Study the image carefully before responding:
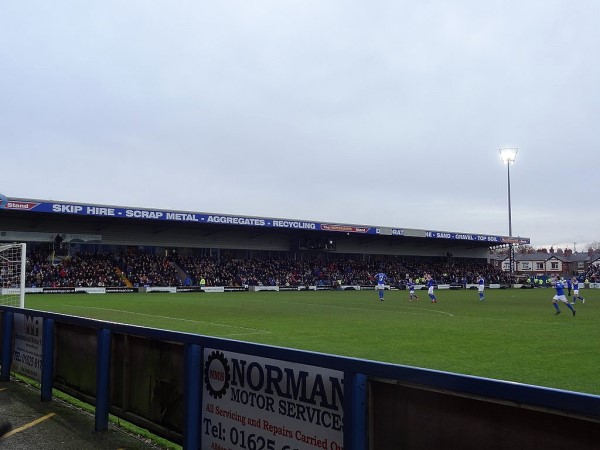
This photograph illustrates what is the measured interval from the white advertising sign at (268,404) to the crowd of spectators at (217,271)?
4424 cm

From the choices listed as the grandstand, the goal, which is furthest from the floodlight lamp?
the goal

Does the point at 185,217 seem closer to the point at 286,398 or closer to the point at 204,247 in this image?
the point at 204,247

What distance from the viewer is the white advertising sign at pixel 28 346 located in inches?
332

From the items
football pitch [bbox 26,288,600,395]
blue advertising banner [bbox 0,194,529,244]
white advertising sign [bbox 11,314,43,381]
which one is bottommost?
football pitch [bbox 26,288,600,395]

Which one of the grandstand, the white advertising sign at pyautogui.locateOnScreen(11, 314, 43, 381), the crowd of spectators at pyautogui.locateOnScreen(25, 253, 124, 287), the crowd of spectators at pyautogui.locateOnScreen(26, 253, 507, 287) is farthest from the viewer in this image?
the grandstand

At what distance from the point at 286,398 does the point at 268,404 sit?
26cm

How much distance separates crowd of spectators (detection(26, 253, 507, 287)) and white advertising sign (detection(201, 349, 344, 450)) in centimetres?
4424

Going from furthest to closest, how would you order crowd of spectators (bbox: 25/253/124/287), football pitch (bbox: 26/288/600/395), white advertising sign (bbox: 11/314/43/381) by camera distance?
crowd of spectators (bbox: 25/253/124/287), football pitch (bbox: 26/288/600/395), white advertising sign (bbox: 11/314/43/381)

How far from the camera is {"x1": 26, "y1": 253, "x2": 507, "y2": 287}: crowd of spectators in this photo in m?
48.4

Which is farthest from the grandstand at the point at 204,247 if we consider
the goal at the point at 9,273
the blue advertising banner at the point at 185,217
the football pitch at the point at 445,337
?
the football pitch at the point at 445,337

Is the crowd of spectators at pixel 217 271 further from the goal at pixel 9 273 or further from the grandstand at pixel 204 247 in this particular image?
the goal at pixel 9 273

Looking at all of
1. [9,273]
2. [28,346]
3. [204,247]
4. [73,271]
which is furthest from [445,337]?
[204,247]

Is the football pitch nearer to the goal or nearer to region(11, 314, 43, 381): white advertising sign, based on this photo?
the goal

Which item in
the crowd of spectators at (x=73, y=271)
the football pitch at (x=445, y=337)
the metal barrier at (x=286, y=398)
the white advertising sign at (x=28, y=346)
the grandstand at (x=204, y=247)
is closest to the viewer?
the metal barrier at (x=286, y=398)
